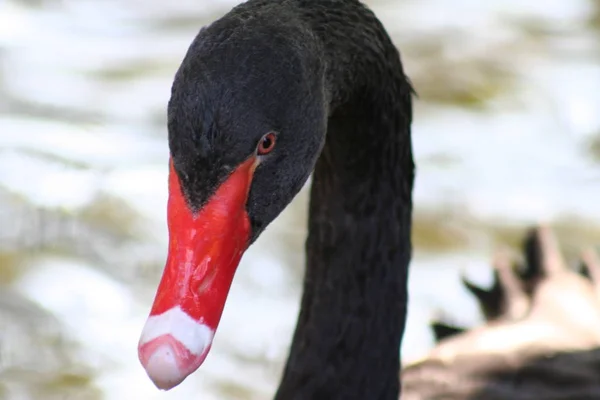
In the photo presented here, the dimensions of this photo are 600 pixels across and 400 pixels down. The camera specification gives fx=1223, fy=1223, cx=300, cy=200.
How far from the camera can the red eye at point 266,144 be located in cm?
131

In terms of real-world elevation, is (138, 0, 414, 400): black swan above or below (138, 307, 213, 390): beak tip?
above

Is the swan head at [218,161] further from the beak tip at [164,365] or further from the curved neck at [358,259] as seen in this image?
the curved neck at [358,259]

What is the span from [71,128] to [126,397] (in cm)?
111

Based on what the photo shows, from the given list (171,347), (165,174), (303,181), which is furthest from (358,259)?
(165,174)

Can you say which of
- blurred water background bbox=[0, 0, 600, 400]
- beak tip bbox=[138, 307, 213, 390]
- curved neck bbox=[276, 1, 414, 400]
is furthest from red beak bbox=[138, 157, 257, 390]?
blurred water background bbox=[0, 0, 600, 400]

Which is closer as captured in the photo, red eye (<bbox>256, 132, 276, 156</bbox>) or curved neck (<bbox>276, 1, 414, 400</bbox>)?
red eye (<bbox>256, 132, 276, 156</bbox>)

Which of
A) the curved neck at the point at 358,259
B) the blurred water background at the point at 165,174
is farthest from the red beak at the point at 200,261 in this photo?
the blurred water background at the point at 165,174

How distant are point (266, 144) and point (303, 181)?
132 mm

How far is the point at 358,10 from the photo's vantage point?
5.33ft

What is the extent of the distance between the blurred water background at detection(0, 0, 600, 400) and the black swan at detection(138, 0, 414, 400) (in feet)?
2.06

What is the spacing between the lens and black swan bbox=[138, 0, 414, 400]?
50.0 inches

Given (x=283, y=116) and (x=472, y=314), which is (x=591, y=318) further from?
(x=283, y=116)

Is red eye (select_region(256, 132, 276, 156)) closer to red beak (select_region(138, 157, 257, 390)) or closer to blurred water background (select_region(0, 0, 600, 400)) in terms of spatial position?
red beak (select_region(138, 157, 257, 390))

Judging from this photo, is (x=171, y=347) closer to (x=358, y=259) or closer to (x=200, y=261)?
(x=200, y=261)
